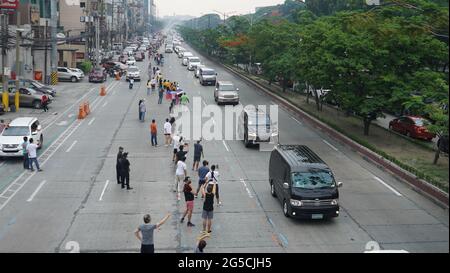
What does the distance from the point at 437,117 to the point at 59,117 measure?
2579cm

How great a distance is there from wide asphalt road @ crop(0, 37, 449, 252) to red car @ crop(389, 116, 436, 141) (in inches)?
235

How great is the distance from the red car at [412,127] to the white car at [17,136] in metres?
20.4

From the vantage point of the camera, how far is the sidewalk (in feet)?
78.9

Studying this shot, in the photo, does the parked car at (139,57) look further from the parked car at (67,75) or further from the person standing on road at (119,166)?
the person standing on road at (119,166)

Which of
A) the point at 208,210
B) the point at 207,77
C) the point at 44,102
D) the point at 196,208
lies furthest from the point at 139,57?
the point at 208,210

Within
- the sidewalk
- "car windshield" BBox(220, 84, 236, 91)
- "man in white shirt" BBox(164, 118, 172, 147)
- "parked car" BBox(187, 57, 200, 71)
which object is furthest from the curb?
"parked car" BBox(187, 57, 200, 71)

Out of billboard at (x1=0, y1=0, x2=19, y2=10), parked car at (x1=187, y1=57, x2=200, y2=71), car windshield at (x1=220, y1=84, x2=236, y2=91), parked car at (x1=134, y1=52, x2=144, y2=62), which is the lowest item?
car windshield at (x1=220, y1=84, x2=236, y2=91)

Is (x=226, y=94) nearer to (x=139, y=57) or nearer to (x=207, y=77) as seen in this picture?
(x=207, y=77)

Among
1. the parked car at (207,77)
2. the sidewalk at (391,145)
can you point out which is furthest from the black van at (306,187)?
the parked car at (207,77)

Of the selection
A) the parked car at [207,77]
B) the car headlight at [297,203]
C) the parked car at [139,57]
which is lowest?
the car headlight at [297,203]

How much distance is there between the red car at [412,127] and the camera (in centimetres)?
3431

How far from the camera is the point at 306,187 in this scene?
60.2 ft

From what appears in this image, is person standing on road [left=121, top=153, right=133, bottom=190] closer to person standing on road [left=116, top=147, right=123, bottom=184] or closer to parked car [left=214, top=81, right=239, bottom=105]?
person standing on road [left=116, top=147, right=123, bottom=184]

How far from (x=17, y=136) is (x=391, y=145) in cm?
1817
